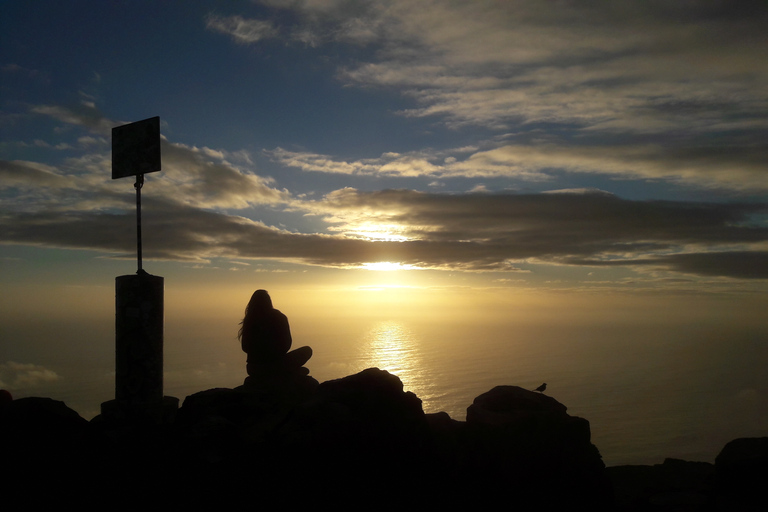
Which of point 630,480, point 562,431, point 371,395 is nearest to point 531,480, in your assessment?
point 562,431

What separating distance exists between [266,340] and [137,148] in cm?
600

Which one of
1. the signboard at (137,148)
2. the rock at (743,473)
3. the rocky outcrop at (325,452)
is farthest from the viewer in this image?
the signboard at (137,148)

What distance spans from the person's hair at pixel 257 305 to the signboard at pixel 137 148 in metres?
4.77

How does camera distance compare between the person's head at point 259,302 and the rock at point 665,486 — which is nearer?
the rock at point 665,486

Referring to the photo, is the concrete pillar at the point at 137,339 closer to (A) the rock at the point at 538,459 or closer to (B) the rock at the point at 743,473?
(A) the rock at the point at 538,459

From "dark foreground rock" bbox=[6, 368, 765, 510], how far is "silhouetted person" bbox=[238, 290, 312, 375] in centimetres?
274

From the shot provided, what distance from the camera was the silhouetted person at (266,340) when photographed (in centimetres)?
1305

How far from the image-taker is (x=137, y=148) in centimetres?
1034

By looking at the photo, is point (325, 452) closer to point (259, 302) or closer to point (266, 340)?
point (266, 340)

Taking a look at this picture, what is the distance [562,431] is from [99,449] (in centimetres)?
930

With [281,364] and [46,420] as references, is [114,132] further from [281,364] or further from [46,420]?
[281,364]

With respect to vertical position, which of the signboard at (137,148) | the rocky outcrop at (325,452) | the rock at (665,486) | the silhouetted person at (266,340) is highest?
the signboard at (137,148)

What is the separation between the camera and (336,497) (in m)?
7.50

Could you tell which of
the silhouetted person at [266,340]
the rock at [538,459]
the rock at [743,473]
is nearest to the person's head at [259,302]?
the silhouetted person at [266,340]
